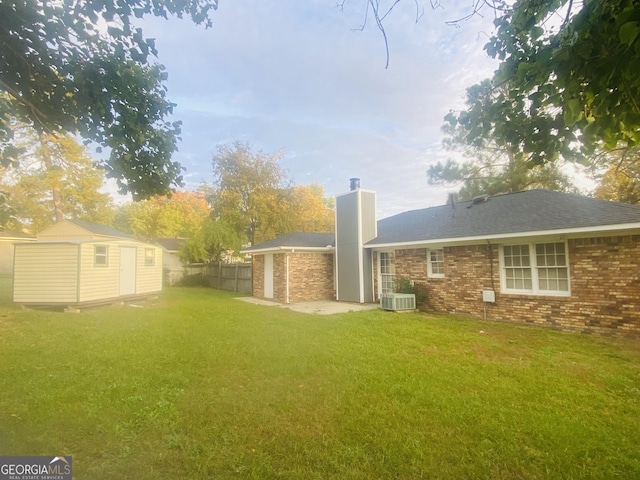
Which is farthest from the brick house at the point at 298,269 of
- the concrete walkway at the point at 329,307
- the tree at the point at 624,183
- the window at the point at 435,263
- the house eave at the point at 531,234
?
the tree at the point at 624,183

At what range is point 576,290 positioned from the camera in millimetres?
8305

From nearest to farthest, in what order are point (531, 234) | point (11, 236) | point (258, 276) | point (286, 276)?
point (531, 234) → point (286, 276) → point (258, 276) → point (11, 236)

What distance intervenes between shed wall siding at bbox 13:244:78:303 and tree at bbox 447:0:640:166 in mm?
12625

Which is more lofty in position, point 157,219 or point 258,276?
point 157,219

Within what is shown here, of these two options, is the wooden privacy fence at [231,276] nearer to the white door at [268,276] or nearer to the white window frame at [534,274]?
the white door at [268,276]

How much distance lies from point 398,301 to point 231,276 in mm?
12176

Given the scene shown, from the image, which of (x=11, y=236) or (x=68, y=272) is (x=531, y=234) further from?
(x=11, y=236)

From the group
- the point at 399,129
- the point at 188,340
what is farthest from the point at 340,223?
the point at 188,340

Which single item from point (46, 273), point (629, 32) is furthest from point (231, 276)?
point (629, 32)

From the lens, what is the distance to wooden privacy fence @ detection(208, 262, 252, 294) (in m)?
19.1

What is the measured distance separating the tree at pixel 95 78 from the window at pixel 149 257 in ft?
35.3

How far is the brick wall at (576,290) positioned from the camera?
24.8 feet

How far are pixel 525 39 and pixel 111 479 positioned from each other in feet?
15.6

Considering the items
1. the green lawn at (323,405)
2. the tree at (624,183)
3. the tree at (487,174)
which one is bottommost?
the green lawn at (323,405)
